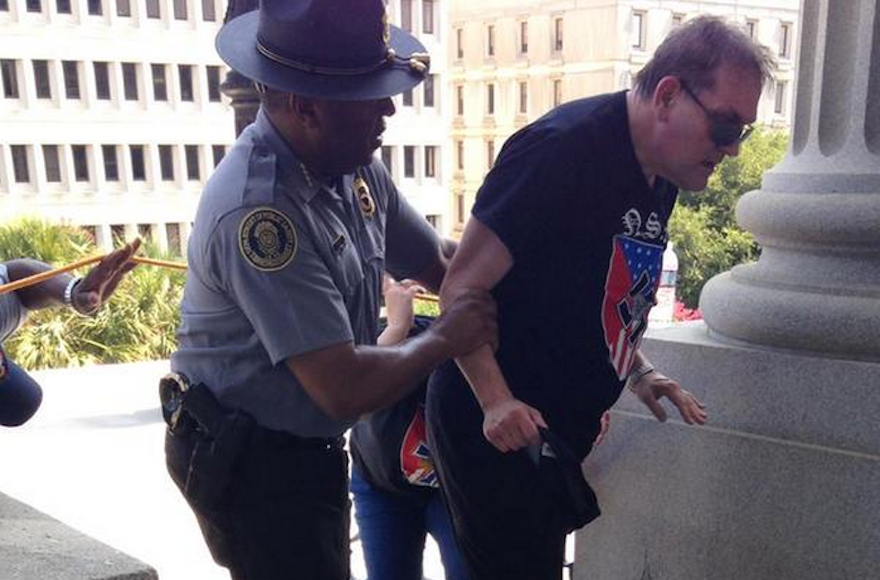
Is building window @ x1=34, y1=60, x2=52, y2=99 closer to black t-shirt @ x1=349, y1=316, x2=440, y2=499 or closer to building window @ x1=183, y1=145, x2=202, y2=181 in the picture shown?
building window @ x1=183, y1=145, x2=202, y2=181

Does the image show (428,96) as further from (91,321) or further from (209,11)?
(91,321)

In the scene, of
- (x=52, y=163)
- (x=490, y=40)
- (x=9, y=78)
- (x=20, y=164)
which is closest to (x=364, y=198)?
(x=20, y=164)

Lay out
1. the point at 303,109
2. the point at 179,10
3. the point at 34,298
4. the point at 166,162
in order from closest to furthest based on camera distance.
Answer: the point at 303,109 → the point at 34,298 → the point at 179,10 → the point at 166,162

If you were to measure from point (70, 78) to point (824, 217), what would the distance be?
4288 centimetres

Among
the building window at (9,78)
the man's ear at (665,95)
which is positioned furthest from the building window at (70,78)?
the man's ear at (665,95)

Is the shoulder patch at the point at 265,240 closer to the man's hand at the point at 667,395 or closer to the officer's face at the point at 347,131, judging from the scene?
the officer's face at the point at 347,131

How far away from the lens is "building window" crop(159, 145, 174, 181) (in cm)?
4212

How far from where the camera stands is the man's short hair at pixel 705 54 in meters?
2.06

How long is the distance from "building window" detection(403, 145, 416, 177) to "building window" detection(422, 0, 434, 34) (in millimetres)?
6185

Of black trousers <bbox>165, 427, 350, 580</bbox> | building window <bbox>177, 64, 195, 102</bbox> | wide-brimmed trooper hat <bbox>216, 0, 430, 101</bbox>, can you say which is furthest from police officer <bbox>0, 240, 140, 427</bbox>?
building window <bbox>177, 64, 195, 102</bbox>

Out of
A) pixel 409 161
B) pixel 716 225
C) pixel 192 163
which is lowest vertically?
pixel 716 225

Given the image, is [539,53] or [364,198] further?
[539,53]

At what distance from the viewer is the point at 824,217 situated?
282cm

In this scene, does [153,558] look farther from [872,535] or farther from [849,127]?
[849,127]
